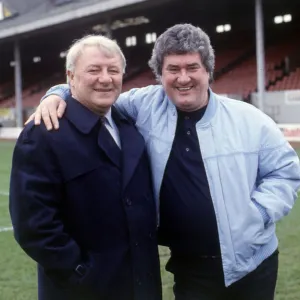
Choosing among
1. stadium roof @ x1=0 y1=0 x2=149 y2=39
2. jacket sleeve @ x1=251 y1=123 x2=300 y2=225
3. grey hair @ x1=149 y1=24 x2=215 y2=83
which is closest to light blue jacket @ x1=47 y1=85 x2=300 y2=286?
jacket sleeve @ x1=251 y1=123 x2=300 y2=225

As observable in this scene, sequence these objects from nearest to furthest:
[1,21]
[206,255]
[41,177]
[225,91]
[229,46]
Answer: [41,177] < [206,255] < [225,91] < [229,46] < [1,21]

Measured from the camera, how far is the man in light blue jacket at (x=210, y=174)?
8.05 feet

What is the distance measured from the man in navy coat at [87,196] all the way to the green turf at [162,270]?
2.26 metres

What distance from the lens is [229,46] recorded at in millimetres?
31719

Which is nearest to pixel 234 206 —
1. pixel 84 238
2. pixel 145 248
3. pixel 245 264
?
pixel 245 264

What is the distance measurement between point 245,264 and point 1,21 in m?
35.3

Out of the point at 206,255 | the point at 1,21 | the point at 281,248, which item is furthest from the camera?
the point at 1,21

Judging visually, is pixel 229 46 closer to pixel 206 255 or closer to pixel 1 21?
pixel 1 21

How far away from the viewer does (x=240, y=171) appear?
2.46 meters

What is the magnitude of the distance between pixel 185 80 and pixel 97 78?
0.39m

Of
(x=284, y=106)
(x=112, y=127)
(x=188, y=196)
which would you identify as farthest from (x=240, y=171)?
(x=284, y=106)

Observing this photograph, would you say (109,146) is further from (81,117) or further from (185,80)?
(185,80)

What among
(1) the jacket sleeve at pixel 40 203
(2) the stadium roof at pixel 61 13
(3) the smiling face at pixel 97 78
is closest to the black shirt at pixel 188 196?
(3) the smiling face at pixel 97 78

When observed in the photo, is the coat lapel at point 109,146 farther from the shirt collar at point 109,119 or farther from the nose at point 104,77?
the nose at point 104,77
